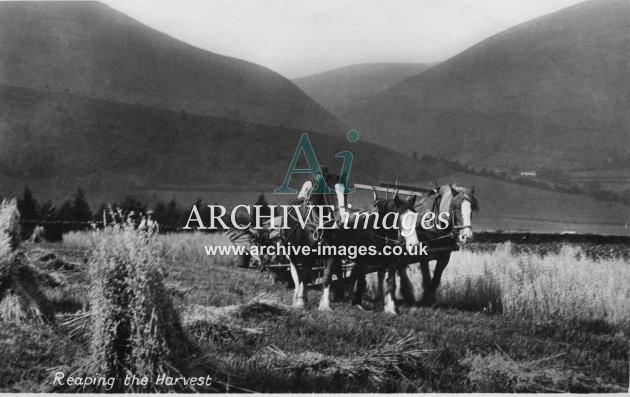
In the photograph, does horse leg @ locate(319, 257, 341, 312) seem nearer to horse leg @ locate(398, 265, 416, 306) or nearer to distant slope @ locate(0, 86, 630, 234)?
distant slope @ locate(0, 86, 630, 234)

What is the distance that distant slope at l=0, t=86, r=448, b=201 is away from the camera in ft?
27.5

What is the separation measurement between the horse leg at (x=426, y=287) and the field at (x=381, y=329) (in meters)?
0.17

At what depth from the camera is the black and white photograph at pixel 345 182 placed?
7.58 meters

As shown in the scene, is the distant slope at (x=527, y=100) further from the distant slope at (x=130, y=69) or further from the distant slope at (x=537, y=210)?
the distant slope at (x=130, y=69)

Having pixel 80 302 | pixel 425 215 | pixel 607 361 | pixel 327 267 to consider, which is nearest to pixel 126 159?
pixel 80 302

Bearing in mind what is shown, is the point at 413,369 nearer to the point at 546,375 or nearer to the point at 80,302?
the point at 546,375

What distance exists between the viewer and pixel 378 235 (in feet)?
27.4

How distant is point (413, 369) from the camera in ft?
21.8

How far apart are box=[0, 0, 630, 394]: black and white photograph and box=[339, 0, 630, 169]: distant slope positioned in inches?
1.2

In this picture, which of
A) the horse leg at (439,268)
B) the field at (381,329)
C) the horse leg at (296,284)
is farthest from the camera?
the horse leg at (439,268)

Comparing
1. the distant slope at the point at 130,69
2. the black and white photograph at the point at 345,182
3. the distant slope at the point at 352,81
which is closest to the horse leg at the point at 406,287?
the black and white photograph at the point at 345,182

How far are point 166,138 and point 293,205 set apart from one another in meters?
2.11

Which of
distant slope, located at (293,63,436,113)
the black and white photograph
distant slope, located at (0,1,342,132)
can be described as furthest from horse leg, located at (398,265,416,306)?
distant slope, located at (293,63,436,113)

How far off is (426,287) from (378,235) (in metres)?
1.14
